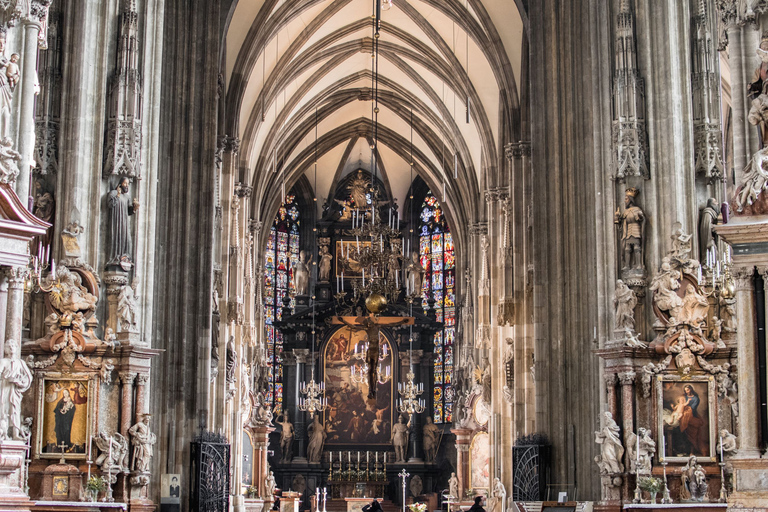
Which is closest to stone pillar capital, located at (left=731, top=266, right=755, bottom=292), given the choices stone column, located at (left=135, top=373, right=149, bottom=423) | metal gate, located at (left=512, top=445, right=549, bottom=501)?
stone column, located at (left=135, top=373, right=149, bottom=423)

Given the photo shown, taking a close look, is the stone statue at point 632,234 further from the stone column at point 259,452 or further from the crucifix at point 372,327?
the stone column at point 259,452

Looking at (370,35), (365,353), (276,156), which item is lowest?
(365,353)

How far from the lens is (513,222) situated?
28.4m

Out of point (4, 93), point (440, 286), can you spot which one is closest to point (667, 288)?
point (4, 93)

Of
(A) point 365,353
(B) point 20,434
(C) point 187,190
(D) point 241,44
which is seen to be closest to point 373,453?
(A) point 365,353

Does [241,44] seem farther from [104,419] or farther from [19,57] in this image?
[19,57]

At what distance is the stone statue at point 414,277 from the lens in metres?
45.0

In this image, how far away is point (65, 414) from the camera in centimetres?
1522

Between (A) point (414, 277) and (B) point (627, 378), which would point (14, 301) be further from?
(A) point (414, 277)

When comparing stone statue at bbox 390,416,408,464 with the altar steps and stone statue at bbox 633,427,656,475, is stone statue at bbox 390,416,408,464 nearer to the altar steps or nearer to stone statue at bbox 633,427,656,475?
the altar steps

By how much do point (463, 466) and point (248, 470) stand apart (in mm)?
7737

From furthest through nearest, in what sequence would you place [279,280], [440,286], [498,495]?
[440,286] < [279,280] < [498,495]

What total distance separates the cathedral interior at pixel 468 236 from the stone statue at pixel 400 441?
481 centimetres

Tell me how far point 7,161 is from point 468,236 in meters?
31.5
